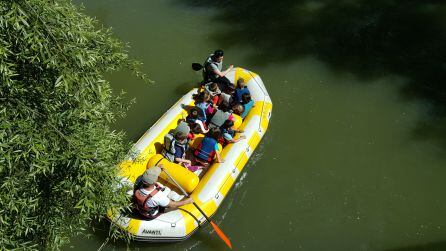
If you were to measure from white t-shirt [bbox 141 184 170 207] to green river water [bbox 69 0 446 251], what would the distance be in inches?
34.3

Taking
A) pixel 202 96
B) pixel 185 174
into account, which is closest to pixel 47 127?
pixel 185 174

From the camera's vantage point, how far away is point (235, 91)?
816 centimetres

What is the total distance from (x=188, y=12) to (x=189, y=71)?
2.55m

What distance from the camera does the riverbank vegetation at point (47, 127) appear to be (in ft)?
13.7

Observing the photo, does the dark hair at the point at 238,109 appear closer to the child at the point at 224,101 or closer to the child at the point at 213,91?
the child at the point at 224,101

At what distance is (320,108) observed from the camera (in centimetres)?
905

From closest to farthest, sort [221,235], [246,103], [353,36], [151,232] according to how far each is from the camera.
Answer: [151,232]
[221,235]
[246,103]
[353,36]

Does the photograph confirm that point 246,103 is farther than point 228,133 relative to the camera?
Yes

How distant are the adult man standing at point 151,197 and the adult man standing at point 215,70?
2888 mm

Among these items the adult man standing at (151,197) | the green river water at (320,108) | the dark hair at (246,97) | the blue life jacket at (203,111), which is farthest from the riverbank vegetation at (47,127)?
the dark hair at (246,97)

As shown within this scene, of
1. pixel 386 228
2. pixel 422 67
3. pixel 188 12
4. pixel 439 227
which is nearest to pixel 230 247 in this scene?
pixel 386 228

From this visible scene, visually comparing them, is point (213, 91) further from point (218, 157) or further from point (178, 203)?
point (178, 203)

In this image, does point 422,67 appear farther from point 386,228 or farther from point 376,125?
point 386,228

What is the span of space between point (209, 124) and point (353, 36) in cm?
518
